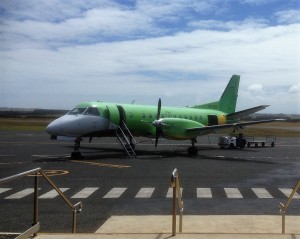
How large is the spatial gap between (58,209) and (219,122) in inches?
1177

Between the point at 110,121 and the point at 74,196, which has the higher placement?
the point at 110,121

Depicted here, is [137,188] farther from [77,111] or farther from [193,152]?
[193,152]

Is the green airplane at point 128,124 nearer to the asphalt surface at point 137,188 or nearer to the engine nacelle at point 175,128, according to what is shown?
the engine nacelle at point 175,128

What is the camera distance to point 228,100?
147ft

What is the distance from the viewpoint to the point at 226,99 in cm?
4459

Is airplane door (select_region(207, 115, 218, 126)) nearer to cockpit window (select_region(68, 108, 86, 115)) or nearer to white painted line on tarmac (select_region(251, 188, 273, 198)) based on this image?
cockpit window (select_region(68, 108, 86, 115))

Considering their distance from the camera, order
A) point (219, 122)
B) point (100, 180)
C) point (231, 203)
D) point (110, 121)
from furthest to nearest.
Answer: point (219, 122) < point (110, 121) < point (100, 180) < point (231, 203)

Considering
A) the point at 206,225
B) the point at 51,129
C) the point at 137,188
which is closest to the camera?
the point at 206,225

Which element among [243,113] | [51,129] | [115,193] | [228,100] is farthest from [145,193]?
[228,100]

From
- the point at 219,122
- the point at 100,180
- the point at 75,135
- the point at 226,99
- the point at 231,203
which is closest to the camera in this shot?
the point at 231,203

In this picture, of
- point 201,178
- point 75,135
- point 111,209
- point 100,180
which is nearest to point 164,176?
point 201,178

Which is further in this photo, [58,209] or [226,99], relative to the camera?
[226,99]

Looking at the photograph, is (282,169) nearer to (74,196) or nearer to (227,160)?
(227,160)

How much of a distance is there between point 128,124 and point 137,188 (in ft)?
52.6
